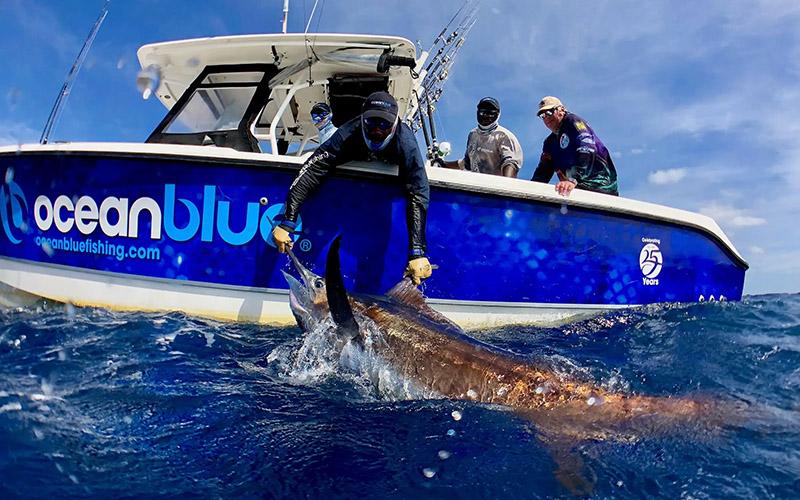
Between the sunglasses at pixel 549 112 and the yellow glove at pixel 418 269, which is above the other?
the sunglasses at pixel 549 112

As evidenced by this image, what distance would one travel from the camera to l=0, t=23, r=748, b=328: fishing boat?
171 inches

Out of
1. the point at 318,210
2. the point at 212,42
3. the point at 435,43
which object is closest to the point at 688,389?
the point at 318,210

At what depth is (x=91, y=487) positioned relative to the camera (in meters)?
1.81

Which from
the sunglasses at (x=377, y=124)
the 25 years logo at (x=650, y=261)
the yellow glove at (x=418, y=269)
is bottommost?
the yellow glove at (x=418, y=269)

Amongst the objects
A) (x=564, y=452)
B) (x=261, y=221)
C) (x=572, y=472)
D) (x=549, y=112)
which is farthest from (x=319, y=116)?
(x=572, y=472)

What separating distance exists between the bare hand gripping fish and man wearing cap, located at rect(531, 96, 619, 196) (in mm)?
2795

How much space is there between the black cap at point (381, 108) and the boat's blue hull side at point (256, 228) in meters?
0.54

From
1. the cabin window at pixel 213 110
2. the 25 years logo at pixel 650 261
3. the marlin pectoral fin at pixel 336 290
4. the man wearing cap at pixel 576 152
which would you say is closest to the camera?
the marlin pectoral fin at pixel 336 290

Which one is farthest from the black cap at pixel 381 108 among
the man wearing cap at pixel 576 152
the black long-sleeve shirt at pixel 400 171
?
the man wearing cap at pixel 576 152

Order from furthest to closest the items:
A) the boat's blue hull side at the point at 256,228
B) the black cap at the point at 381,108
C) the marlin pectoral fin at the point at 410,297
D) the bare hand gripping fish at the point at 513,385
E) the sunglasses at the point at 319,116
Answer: the sunglasses at the point at 319,116, the boat's blue hull side at the point at 256,228, the black cap at the point at 381,108, the marlin pectoral fin at the point at 410,297, the bare hand gripping fish at the point at 513,385

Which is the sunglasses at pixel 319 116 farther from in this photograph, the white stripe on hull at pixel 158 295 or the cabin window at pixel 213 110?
the white stripe on hull at pixel 158 295

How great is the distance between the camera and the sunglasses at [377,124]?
4.08 metres

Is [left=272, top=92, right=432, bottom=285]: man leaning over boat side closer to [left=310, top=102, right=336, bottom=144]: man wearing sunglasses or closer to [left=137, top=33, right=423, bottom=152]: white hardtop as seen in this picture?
[left=137, top=33, right=423, bottom=152]: white hardtop

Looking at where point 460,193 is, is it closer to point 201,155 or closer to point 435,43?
point 201,155
